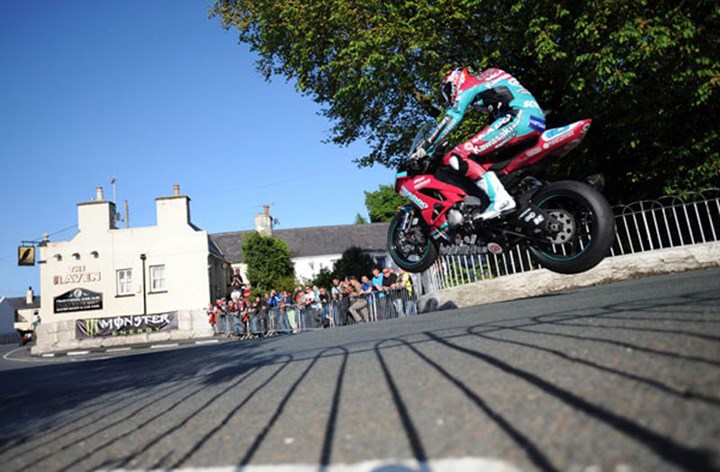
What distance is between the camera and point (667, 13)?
357 inches

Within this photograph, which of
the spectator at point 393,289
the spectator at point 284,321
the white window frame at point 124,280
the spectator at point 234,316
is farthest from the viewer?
the white window frame at point 124,280

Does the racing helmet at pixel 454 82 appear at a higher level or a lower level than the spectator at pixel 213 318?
higher

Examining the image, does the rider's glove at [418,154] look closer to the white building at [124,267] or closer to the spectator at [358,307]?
the spectator at [358,307]

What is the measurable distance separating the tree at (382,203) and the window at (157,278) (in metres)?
37.6

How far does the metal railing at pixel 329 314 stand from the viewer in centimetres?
1435

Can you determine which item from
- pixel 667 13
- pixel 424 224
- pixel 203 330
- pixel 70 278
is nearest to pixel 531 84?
pixel 667 13

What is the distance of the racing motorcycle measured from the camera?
469 cm

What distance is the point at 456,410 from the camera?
76.0 inches

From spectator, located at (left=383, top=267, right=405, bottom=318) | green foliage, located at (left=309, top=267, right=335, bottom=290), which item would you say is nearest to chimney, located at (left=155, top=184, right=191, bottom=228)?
green foliage, located at (left=309, top=267, right=335, bottom=290)

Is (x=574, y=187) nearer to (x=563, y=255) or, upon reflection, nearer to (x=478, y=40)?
(x=563, y=255)

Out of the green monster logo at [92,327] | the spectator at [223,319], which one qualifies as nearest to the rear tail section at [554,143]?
the spectator at [223,319]

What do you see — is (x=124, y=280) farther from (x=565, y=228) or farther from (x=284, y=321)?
(x=565, y=228)

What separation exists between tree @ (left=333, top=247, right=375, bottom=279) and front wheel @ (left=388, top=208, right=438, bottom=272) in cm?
2644

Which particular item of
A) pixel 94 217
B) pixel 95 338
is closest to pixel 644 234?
pixel 95 338
